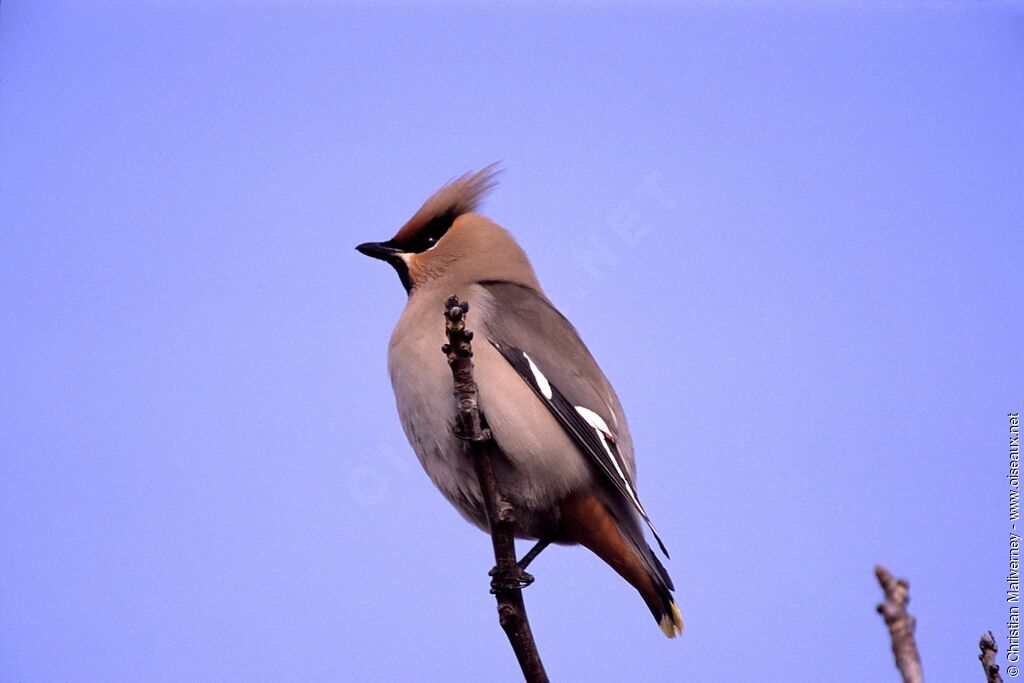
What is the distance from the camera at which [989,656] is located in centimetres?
234

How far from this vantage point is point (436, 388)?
165 inches

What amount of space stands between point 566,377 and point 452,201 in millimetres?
A: 1353

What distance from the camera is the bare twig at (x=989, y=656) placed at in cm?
230

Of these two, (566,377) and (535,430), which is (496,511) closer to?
(535,430)

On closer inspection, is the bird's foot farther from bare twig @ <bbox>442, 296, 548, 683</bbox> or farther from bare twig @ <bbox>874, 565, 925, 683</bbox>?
bare twig @ <bbox>874, 565, 925, 683</bbox>

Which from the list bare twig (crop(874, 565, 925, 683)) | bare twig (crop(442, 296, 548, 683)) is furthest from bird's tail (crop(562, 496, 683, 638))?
→ bare twig (crop(874, 565, 925, 683))

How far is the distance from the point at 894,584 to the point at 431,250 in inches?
155

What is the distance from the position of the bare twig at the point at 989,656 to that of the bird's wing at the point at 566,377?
174 cm

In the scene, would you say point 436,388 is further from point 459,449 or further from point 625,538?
point 625,538

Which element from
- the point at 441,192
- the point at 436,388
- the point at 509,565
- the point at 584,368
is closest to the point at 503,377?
the point at 436,388

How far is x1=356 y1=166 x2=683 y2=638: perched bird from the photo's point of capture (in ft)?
13.7

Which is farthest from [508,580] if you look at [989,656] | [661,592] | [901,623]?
[901,623]

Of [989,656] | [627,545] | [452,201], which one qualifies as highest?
[452,201]

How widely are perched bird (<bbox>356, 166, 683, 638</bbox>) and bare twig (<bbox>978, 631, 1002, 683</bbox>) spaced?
1739mm
